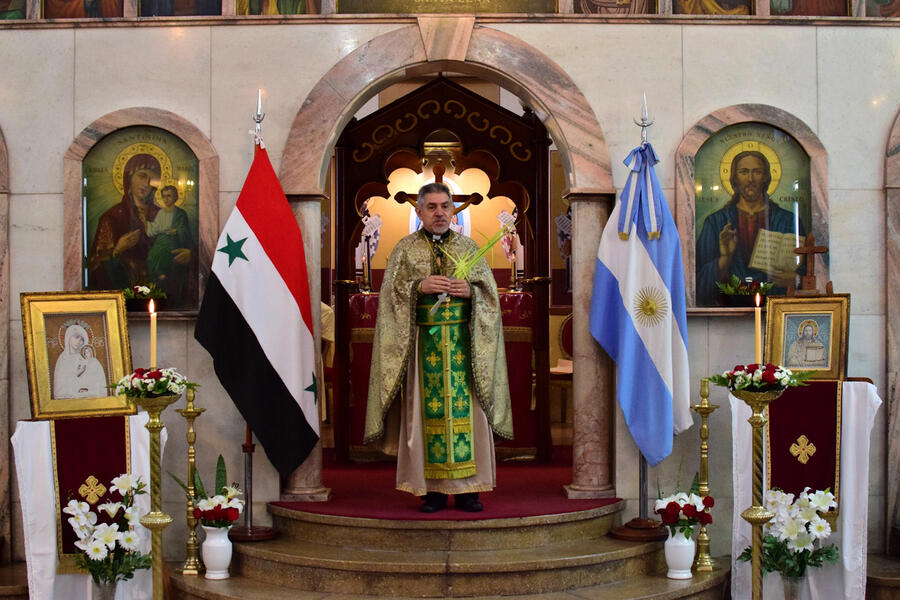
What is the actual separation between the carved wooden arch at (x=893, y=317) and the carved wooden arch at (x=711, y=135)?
0.47 metres

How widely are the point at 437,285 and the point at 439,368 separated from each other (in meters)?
0.58

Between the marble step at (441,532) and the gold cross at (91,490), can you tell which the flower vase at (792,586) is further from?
the gold cross at (91,490)

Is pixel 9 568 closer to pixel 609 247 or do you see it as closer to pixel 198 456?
pixel 198 456

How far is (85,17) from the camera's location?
8336mm

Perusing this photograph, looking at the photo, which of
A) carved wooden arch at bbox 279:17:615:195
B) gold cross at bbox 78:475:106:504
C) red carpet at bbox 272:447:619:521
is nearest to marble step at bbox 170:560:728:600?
red carpet at bbox 272:447:619:521

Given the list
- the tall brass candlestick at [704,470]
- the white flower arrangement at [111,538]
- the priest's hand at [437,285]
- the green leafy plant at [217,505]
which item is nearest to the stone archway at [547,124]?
the green leafy plant at [217,505]

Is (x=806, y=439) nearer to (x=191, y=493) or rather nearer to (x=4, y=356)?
(x=191, y=493)

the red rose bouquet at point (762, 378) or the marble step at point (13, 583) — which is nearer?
the red rose bouquet at point (762, 378)

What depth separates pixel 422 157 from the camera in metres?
10.4

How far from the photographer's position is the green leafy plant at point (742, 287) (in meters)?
8.15

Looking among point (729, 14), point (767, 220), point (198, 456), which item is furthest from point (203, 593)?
point (729, 14)

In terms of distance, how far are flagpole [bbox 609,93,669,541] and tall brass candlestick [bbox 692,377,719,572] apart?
246mm

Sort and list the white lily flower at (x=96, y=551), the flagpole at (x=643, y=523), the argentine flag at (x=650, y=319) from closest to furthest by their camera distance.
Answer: the white lily flower at (x=96, y=551) → the flagpole at (x=643, y=523) → the argentine flag at (x=650, y=319)

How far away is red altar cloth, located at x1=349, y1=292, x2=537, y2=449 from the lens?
10.3 meters
